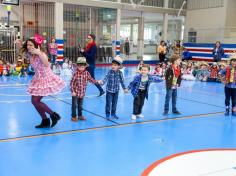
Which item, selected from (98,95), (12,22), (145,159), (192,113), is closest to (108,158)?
(145,159)

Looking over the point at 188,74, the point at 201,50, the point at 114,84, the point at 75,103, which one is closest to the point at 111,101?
the point at 114,84

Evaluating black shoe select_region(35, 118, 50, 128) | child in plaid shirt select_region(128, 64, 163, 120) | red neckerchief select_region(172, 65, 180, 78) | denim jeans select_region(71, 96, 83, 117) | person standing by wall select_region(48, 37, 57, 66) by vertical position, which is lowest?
black shoe select_region(35, 118, 50, 128)

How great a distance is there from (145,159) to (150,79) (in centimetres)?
235

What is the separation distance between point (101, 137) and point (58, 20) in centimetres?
1275

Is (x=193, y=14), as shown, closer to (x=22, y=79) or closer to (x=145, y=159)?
(x=22, y=79)

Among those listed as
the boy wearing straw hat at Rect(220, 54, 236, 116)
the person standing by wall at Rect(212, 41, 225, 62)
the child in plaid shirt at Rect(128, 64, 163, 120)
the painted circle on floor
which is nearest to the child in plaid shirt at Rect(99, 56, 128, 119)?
the child in plaid shirt at Rect(128, 64, 163, 120)

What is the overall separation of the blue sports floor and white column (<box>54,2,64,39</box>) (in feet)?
30.6

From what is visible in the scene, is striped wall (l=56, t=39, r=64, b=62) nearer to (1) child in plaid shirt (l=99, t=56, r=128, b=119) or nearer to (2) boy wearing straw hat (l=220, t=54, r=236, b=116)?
(1) child in plaid shirt (l=99, t=56, r=128, b=119)

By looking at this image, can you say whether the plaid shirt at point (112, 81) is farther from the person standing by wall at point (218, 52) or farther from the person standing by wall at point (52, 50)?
the person standing by wall at point (218, 52)

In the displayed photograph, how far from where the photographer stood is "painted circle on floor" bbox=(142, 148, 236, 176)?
353 centimetres

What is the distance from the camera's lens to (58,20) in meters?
16.5

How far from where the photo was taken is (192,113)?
6.84m

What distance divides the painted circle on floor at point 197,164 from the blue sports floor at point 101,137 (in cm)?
15

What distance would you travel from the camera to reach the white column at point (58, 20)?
1633cm
